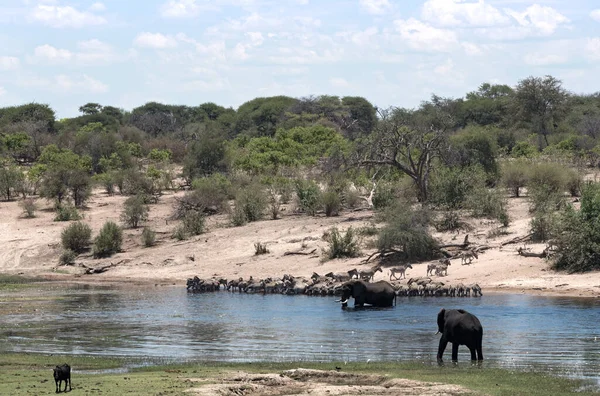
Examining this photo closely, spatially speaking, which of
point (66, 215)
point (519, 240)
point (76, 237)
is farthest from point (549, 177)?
point (66, 215)

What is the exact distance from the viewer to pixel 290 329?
2664 centimetres

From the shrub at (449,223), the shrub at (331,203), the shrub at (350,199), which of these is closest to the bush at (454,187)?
the shrub at (449,223)

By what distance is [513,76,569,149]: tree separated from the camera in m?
73.2

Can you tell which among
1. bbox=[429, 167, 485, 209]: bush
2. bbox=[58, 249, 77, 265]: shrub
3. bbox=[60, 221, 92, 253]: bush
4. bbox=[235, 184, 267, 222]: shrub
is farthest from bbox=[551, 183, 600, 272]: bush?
bbox=[60, 221, 92, 253]: bush

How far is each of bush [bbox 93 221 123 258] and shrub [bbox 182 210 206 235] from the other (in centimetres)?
313

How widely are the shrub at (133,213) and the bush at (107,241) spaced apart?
3359 millimetres

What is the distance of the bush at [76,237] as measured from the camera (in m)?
47.2

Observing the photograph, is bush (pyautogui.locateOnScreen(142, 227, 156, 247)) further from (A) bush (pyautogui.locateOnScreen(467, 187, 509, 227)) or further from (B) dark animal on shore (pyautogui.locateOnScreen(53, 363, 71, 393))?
(B) dark animal on shore (pyautogui.locateOnScreen(53, 363, 71, 393))

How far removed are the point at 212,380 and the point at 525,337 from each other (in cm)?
913

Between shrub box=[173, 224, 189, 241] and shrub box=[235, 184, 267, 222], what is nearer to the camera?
shrub box=[173, 224, 189, 241]

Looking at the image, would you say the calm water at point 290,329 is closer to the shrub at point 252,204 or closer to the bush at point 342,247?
the bush at point 342,247

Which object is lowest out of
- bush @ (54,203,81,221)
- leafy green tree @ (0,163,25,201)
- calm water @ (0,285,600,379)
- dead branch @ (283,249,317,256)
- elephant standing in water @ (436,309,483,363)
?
calm water @ (0,285,600,379)

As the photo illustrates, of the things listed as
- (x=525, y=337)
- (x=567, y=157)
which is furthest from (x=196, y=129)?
(x=525, y=337)

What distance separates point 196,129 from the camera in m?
92.1
